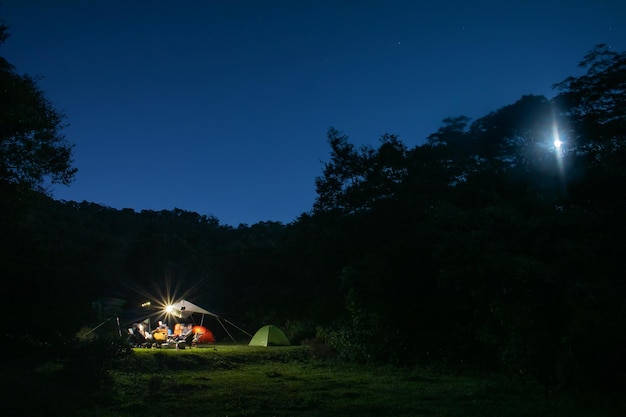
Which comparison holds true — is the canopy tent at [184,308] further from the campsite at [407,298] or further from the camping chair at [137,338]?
the camping chair at [137,338]

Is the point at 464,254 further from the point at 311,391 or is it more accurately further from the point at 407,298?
the point at 311,391

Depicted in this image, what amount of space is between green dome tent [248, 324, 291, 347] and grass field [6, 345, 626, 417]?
252 inches

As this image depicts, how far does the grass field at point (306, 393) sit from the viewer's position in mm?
9352

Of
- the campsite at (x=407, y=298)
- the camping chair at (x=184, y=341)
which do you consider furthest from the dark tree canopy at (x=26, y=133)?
the camping chair at (x=184, y=341)

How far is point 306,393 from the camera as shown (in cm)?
1170

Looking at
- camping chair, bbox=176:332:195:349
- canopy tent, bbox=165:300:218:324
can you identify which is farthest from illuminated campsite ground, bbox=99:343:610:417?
canopy tent, bbox=165:300:218:324

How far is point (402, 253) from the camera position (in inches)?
768

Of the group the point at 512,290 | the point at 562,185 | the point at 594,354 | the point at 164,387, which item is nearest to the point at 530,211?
the point at 562,185

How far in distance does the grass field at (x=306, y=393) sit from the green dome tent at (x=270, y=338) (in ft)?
21.0

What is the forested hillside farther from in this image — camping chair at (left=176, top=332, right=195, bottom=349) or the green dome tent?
camping chair at (left=176, top=332, right=195, bottom=349)

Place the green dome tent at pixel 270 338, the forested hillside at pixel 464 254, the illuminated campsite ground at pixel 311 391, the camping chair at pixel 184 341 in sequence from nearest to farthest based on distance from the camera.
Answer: the illuminated campsite ground at pixel 311 391
the forested hillside at pixel 464 254
the camping chair at pixel 184 341
the green dome tent at pixel 270 338

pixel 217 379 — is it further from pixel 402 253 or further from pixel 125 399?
pixel 402 253

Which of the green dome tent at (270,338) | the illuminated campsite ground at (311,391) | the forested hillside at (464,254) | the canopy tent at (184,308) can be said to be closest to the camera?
the illuminated campsite ground at (311,391)

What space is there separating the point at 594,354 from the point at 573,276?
9.24 ft
